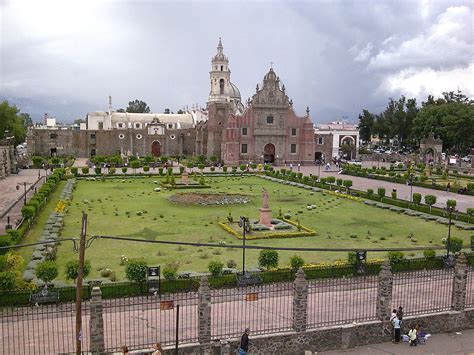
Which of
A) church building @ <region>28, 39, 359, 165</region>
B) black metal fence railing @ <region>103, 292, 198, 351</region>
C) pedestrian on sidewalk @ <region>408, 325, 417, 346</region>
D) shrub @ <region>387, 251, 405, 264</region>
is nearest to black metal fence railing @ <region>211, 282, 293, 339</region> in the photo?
black metal fence railing @ <region>103, 292, 198, 351</region>

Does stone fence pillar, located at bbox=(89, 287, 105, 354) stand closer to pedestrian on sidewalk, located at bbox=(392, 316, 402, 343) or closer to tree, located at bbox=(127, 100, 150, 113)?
pedestrian on sidewalk, located at bbox=(392, 316, 402, 343)

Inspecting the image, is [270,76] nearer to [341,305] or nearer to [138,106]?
[341,305]

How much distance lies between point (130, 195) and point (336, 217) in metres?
17.6

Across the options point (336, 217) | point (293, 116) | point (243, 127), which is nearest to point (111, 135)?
point (243, 127)

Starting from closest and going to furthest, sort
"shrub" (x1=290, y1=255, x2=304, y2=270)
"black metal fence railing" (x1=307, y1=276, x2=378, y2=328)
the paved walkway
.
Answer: "black metal fence railing" (x1=307, y1=276, x2=378, y2=328) < "shrub" (x1=290, y1=255, x2=304, y2=270) < the paved walkway

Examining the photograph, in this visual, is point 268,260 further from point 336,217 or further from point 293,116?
point 293,116

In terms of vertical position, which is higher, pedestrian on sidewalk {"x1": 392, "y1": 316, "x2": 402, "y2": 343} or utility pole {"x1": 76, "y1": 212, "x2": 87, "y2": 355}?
utility pole {"x1": 76, "y1": 212, "x2": 87, "y2": 355}

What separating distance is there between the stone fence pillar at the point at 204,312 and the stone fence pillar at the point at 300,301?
2514 millimetres

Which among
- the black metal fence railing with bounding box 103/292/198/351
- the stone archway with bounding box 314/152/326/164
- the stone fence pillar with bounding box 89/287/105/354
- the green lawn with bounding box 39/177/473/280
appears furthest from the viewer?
the stone archway with bounding box 314/152/326/164

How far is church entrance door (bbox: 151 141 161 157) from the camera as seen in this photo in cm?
8601

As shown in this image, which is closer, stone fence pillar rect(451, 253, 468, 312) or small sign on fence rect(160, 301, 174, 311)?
small sign on fence rect(160, 301, 174, 311)

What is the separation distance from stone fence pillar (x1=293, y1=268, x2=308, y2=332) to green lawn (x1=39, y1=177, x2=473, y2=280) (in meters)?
6.67

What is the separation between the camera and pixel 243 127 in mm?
72375

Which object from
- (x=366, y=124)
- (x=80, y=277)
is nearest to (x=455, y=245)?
(x=80, y=277)
